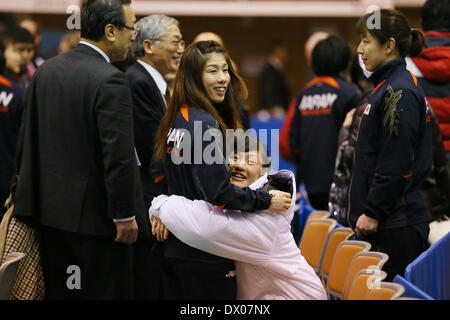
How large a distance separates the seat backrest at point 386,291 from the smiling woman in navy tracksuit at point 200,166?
0.55m

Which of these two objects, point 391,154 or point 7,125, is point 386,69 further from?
point 7,125

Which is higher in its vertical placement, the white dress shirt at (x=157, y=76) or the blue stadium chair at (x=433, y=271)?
the white dress shirt at (x=157, y=76)

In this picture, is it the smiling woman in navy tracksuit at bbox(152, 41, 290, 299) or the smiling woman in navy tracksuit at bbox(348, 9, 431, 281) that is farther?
the smiling woman in navy tracksuit at bbox(348, 9, 431, 281)

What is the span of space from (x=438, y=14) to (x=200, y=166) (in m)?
2.49

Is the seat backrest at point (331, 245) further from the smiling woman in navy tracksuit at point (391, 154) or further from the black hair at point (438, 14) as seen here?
the black hair at point (438, 14)

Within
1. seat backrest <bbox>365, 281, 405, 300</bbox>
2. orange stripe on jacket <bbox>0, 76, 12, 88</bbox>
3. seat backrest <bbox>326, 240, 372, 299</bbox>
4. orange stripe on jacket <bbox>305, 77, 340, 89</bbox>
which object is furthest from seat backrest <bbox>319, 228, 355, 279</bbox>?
orange stripe on jacket <bbox>0, 76, 12, 88</bbox>

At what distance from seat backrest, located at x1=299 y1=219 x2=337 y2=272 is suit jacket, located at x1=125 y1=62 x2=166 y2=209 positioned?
1.00m

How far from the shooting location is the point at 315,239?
4.12 meters

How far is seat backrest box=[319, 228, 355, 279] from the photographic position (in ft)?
12.6

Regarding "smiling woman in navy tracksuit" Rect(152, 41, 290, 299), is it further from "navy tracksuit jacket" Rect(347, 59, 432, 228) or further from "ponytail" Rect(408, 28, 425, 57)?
"ponytail" Rect(408, 28, 425, 57)

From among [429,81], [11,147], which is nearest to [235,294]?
[429,81]

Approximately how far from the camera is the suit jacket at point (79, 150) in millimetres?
3064

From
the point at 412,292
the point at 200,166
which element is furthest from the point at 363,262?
the point at 200,166

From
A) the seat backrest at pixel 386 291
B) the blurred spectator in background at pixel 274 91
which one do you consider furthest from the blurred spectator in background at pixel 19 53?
the blurred spectator in background at pixel 274 91
